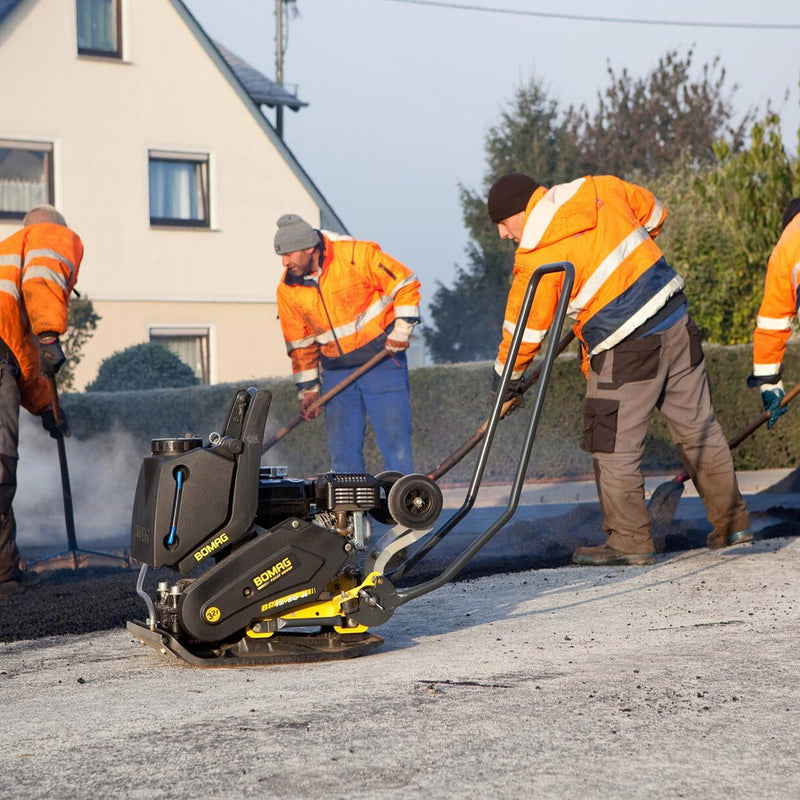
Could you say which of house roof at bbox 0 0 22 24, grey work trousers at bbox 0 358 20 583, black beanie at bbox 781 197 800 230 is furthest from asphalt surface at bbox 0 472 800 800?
house roof at bbox 0 0 22 24

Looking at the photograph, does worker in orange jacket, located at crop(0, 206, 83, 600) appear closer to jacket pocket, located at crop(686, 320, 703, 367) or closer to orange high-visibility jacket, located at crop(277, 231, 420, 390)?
orange high-visibility jacket, located at crop(277, 231, 420, 390)

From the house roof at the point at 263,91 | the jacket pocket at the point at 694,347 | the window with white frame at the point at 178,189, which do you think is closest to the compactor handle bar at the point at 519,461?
the jacket pocket at the point at 694,347

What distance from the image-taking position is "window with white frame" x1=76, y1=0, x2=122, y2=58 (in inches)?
768

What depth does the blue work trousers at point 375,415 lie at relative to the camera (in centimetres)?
752

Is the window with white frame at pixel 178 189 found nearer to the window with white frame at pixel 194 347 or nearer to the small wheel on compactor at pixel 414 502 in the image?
the window with white frame at pixel 194 347

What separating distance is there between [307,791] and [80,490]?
910cm

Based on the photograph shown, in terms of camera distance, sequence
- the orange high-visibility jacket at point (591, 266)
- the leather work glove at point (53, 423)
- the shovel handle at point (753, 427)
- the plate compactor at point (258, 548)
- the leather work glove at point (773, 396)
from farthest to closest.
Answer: the leather work glove at point (53, 423), the shovel handle at point (753, 427), the leather work glove at point (773, 396), the orange high-visibility jacket at point (591, 266), the plate compactor at point (258, 548)

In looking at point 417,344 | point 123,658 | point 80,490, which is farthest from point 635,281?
point 417,344

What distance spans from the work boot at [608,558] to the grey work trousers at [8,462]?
2651 millimetres

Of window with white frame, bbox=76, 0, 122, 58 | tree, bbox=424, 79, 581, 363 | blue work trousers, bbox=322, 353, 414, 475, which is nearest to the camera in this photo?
blue work trousers, bbox=322, 353, 414, 475

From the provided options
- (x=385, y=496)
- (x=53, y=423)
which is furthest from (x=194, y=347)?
(x=385, y=496)

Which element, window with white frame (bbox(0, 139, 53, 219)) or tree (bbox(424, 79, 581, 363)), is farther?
tree (bbox(424, 79, 581, 363))

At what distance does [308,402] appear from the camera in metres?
7.83

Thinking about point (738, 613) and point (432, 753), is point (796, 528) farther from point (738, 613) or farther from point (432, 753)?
point (432, 753)
